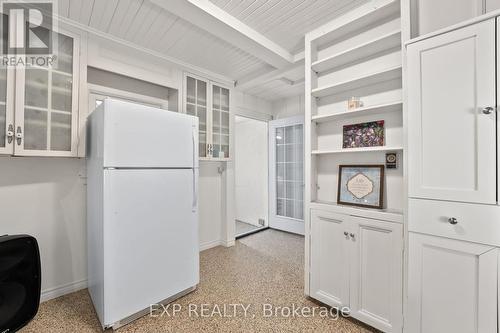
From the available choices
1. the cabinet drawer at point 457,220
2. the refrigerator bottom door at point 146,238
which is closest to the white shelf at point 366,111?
the cabinet drawer at point 457,220

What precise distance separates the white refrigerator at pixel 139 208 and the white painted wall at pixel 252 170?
250 centimetres

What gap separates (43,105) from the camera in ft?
6.14

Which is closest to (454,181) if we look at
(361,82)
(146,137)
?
(361,82)

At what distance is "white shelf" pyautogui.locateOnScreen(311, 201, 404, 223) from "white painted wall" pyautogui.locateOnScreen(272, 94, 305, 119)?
241 cm

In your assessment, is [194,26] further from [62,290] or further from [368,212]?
[62,290]

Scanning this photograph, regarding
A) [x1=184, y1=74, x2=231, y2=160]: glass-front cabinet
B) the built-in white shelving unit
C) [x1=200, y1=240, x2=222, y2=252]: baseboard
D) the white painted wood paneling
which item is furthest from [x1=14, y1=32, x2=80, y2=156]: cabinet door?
the built-in white shelving unit

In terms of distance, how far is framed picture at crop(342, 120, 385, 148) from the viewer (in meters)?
1.83

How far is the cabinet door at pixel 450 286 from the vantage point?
3.83 ft

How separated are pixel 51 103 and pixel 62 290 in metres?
1.70

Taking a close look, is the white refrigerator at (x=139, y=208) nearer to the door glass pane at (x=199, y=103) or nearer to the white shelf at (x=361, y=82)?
the door glass pane at (x=199, y=103)

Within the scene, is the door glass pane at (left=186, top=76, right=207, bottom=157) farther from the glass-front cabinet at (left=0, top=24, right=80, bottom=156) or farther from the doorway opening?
the doorway opening

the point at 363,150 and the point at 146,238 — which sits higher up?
the point at 363,150

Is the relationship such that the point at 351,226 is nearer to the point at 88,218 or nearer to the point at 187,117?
the point at 187,117

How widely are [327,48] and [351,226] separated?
1629 millimetres
